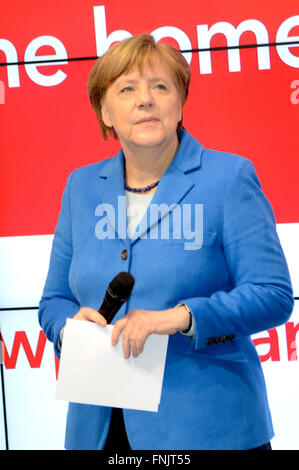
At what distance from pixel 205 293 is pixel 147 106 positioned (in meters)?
0.57

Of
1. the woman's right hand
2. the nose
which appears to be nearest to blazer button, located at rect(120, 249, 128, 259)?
the woman's right hand

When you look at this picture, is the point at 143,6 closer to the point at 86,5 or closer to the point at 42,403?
the point at 86,5

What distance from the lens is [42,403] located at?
287cm

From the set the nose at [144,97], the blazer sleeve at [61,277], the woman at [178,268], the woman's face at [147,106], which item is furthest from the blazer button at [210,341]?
the nose at [144,97]

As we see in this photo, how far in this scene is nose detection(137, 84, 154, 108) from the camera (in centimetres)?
164

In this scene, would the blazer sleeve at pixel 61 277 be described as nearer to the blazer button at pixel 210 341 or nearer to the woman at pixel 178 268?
the woman at pixel 178 268

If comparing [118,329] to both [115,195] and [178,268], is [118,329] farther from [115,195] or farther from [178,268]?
[115,195]

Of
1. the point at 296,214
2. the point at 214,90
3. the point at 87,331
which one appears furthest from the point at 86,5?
the point at 87,331

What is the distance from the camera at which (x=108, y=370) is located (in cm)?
147

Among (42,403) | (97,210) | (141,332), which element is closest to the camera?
(141,332)

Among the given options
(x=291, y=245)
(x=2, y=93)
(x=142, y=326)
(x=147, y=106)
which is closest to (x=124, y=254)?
(x=142, y=326)

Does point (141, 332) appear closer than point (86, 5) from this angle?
Yes

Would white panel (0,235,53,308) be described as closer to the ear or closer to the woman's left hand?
the ear
